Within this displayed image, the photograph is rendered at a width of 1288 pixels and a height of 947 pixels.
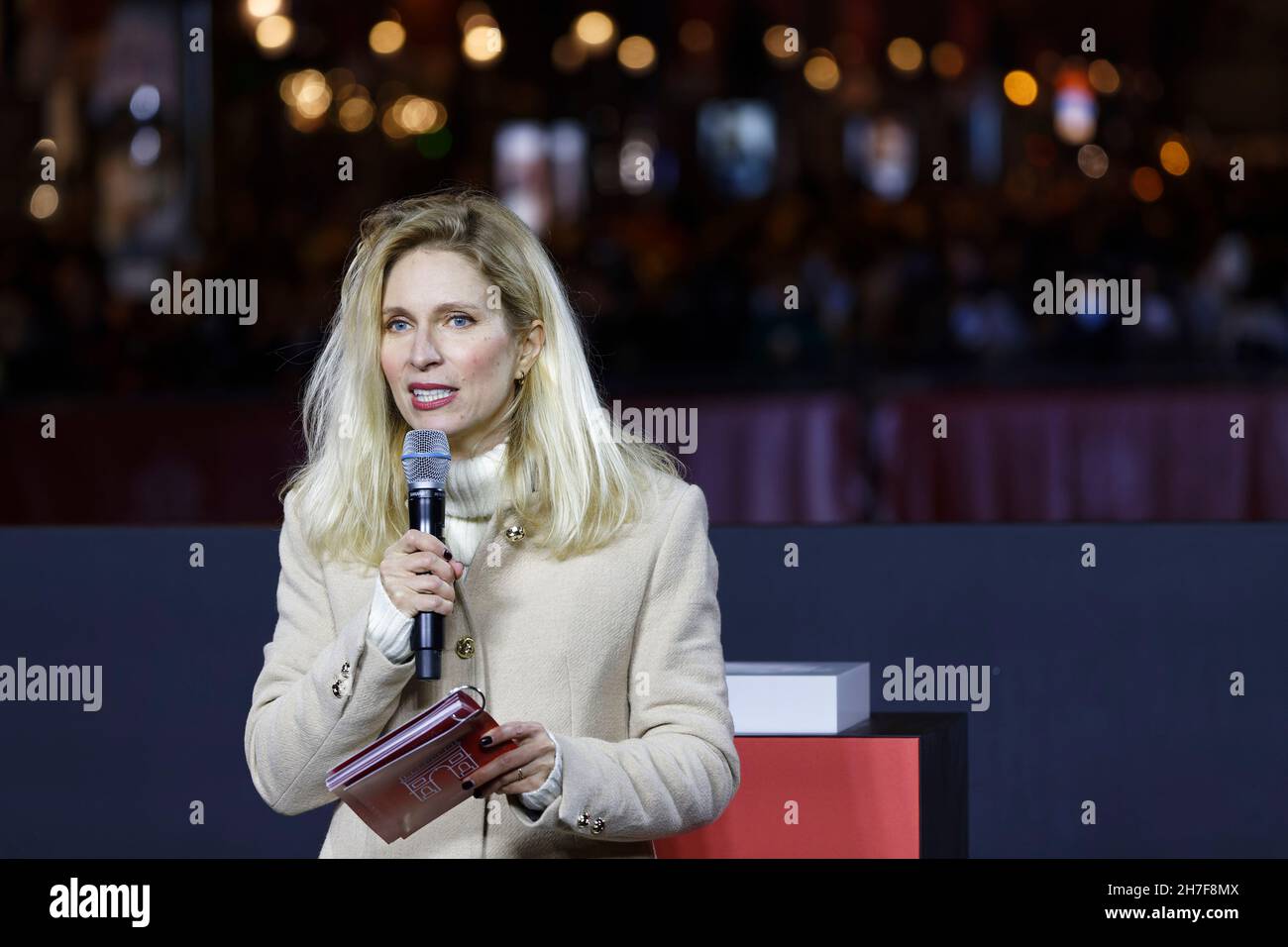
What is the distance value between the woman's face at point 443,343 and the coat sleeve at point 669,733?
302 millimetres

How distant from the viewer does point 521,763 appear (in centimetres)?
216

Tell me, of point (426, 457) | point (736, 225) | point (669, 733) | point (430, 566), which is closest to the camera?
point (430, 566)

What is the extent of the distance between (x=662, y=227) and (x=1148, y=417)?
5996 millimetres

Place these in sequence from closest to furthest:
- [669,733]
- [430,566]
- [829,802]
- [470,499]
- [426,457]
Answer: [430,566]
[426,457]
[669,733]
[470,499]
[829,802]

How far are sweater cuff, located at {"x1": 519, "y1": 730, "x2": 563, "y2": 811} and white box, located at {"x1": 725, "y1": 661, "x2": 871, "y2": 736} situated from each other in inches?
29.4

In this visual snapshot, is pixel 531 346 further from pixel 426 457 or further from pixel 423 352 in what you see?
pixel 426 457

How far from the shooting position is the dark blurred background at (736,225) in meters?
4.55

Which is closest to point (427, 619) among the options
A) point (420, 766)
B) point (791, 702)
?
point (420, 766)

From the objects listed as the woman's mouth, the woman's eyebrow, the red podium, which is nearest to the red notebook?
the woman's mouth

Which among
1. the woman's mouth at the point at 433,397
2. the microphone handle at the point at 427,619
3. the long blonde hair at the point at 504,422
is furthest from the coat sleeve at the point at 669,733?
the woman's mouth at the point at 433,397

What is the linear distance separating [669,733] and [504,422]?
0.46 m

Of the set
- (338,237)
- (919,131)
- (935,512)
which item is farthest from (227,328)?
(919,131)

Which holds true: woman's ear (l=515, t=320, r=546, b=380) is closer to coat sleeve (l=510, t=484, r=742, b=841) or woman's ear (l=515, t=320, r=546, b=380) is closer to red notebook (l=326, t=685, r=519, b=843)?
coat sleeve (l=510, t=484, r=742, b=841)
